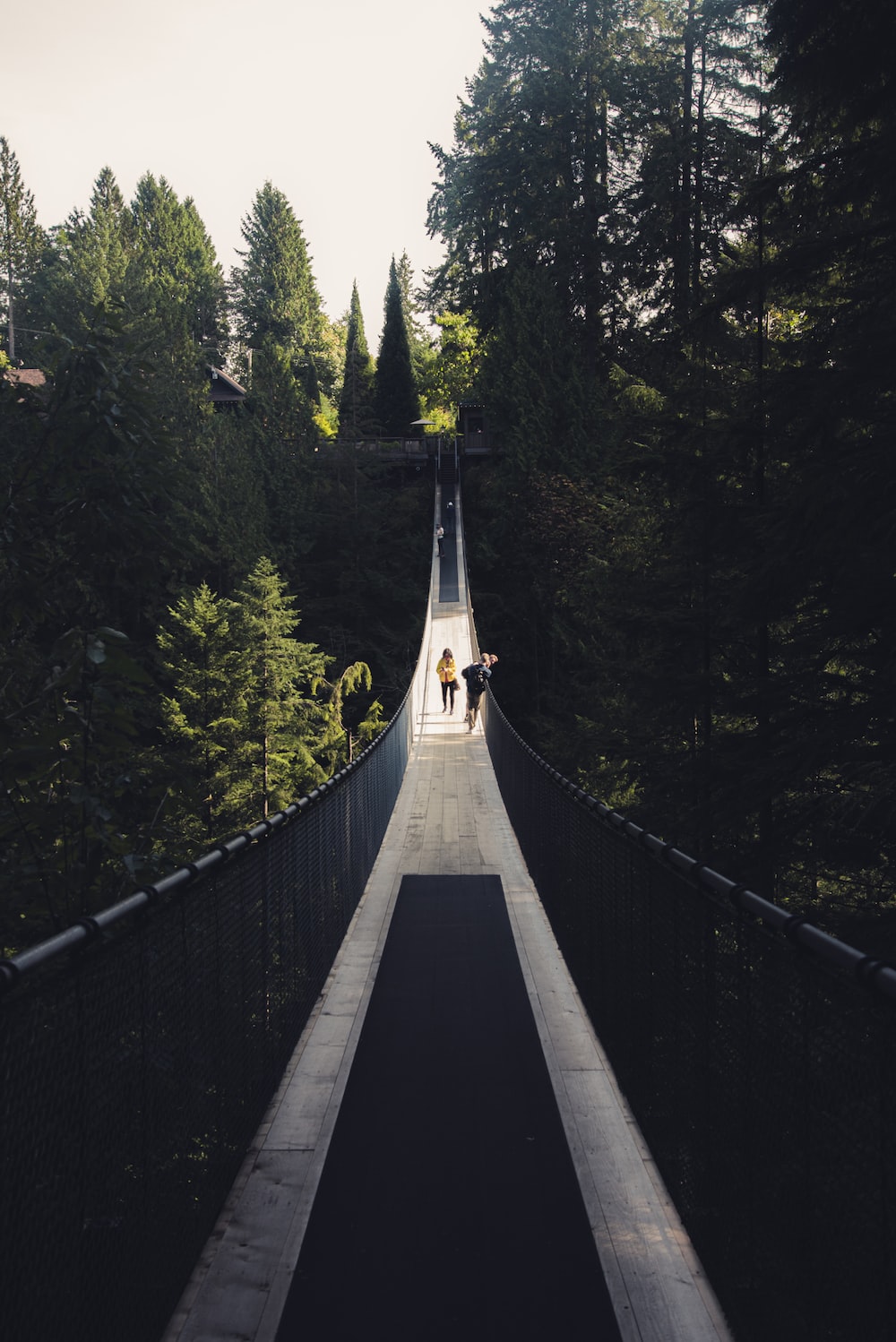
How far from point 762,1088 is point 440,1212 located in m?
1.22

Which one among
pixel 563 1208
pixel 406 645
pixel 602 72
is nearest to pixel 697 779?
pixel 563 1208

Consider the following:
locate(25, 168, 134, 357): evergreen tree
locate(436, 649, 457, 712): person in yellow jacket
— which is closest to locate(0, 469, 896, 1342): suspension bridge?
locate(436, 649, 457, 712): person in yellow jacket

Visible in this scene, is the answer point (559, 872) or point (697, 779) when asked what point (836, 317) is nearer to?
point (697, 779)

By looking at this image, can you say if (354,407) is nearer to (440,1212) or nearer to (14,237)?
(14,237)

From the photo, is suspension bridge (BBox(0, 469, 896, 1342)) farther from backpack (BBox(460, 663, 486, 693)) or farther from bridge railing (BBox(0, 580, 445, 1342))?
backpack (BBox(460, 663, 486, 693))

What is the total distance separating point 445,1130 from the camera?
161 inches

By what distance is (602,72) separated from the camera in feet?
137

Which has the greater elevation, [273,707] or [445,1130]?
[273,707]

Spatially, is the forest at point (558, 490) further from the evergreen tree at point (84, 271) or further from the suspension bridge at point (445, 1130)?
the suspension bridge at point (445, 1130)

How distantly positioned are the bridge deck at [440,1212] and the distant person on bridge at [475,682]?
43.9 ft

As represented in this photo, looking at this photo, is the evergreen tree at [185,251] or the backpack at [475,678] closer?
the backpack at [475,678]

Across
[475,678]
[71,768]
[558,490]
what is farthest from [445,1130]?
[558,490]

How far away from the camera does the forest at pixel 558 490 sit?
5730 millimetres

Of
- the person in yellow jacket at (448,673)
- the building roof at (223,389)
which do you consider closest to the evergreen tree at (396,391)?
the building roof at (223,389)
